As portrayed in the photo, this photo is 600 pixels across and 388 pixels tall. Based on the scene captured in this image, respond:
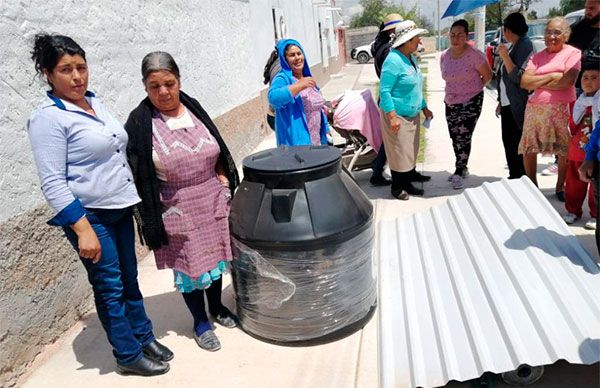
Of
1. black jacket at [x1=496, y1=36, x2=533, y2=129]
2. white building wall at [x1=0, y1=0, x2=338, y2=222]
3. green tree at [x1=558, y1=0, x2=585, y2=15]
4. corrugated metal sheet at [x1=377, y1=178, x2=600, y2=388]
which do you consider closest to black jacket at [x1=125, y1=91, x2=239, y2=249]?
white building wall at [x1=0, y1=0, x2=338, y2=222]

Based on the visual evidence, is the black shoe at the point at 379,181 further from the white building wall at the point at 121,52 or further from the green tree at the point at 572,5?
the green tree at the point at 572,5

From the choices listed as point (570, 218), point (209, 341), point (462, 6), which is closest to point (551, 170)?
point (570, 218)

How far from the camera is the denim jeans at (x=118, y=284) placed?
2.35 m

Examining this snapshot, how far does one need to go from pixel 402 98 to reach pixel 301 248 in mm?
2501

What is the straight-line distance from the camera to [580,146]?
12.9 feet

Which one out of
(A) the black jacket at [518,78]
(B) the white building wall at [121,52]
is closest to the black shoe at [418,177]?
(A) the black jacket at [518,78]

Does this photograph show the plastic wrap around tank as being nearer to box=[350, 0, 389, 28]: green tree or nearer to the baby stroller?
the baby stroller

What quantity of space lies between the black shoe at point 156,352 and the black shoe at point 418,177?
338cm

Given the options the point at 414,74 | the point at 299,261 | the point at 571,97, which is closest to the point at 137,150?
the point at 299,261

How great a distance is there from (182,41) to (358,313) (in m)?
4.16

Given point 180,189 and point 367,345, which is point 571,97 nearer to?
point 367,345

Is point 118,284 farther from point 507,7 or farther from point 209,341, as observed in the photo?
point 507,7

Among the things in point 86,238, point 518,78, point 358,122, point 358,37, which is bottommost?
point 358,37

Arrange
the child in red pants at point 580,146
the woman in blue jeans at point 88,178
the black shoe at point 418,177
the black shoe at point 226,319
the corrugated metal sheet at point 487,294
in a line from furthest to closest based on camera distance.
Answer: the black shoe at point 418,177, the child in red pants at point 580,146, the black shoe at point 226,319, the corrugated metal sheet at point 487,294, the woman in blue jeans at point 88,178
